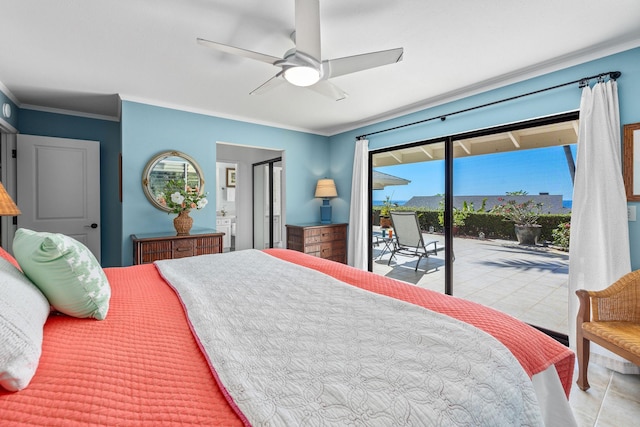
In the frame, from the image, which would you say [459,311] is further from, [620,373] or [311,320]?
[620,373]

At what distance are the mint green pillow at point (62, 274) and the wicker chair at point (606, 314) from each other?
2746mm

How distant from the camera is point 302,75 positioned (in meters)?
1.95

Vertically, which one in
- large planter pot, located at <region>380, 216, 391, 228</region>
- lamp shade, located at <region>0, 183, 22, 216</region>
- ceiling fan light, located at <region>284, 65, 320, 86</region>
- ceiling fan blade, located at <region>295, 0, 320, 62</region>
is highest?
ceiling fan blade, located at <region>295, 0, 320, 62</region>

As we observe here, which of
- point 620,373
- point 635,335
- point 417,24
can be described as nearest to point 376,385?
point 635,335

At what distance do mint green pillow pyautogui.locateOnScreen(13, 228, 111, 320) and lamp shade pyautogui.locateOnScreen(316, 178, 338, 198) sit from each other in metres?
3.74

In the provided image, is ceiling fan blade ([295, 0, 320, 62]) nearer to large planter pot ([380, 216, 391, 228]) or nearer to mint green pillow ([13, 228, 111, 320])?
mint green pillow ([13, 228, 111, 320])

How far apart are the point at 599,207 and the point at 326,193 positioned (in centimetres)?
321

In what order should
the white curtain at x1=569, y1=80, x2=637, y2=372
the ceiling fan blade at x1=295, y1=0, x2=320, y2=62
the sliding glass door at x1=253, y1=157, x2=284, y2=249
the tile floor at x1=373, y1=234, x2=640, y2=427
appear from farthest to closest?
the sliding glass door at x1=253, y1=157, x2=284, y2=249
the white curtain at x1=569, y1=80, x2=637, y2=372
the tile floor at x1=373, y1=234, x2=640, y2=427
the ceiling fan blade at x1=295, y1=0, x2=320, y2=62

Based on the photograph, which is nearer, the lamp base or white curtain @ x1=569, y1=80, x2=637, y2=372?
white curtain @ x1=569, y1=80, x2=637, y2=372

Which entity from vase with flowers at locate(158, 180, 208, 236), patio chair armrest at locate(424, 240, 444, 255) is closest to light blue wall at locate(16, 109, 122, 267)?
vase with flowers at locate(158, 180, 208, 236)

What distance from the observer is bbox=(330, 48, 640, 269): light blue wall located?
7.27 ft

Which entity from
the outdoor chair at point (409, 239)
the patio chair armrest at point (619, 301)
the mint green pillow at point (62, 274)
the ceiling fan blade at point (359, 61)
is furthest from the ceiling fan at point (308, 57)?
the outdoor chair at point (409, 239)

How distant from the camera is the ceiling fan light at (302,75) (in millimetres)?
1883

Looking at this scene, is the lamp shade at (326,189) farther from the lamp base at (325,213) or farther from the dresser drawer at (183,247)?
the dresser drawer at (183,247)
